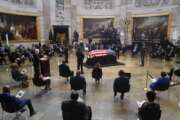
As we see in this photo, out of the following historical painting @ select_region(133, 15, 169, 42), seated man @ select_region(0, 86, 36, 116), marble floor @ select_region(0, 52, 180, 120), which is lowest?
marble floor @ select_region(0, 52, 180, 120)

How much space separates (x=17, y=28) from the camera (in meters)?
20.1

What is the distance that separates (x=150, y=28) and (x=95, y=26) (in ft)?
20.6

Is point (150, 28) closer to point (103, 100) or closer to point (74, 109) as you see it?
point (103, 100)

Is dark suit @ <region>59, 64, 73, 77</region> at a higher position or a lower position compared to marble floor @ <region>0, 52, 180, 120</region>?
higher

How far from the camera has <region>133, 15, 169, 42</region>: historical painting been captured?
21422 mm

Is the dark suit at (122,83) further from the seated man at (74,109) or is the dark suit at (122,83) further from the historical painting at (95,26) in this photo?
the historical painting at (95,26)

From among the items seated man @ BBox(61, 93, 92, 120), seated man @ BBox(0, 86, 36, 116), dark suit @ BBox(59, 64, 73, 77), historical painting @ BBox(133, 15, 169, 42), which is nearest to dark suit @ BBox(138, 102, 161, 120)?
seated man @ BBox(61, 93, 92, 120)

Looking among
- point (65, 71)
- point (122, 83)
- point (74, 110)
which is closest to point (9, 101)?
point (74, 110)

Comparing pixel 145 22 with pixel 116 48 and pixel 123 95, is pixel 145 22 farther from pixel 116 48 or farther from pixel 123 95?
pixel 123 95

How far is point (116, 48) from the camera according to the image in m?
19.3

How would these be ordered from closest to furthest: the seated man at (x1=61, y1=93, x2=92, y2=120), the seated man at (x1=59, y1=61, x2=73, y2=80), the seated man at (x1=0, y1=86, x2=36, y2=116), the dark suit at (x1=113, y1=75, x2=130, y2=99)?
the seated man at (x1=61, y1=93, x2=92, y2=120) → the seated man at (x1=0, y1=86, x2=36, y2=116) → the dark suit at (x1=113, y1=75, x2=130, y2=99) → the seated man at (x1=59, y1=61, x2=73, y2=80)

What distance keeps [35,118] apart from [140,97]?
12.4 ft

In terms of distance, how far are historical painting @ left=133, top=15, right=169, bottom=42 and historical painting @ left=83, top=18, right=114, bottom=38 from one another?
302 centimetres

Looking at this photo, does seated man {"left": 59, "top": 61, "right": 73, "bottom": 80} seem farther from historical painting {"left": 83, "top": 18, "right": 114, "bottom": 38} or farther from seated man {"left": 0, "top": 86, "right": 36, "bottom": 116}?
historical painting {"left": 83, "top": 18, "right": 114, "bottom": 38}
